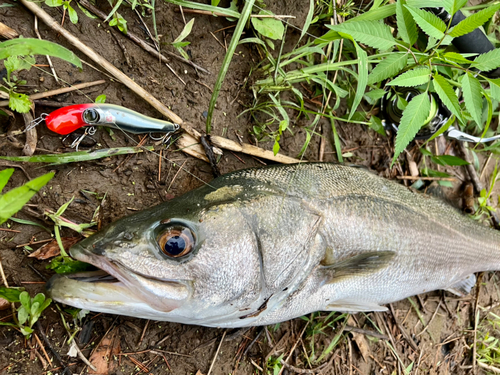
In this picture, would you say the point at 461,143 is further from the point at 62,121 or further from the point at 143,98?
the point at 62,121

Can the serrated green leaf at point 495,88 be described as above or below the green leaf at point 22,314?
above

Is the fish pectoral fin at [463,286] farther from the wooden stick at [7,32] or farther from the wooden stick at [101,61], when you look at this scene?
the wooden stick at [7,32]

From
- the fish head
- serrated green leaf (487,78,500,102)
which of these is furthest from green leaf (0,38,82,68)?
serrated green leaf (487,78,500,102)

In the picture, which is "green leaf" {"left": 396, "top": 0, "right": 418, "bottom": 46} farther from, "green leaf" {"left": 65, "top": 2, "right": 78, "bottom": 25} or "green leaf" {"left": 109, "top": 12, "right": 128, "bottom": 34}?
"green leaf" {"left": 65, "top": 2, "right": 78, "bottom": 25}

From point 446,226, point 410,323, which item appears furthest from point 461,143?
point 410,323

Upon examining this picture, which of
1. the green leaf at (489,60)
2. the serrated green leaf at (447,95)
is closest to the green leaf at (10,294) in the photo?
the serrated green leaf at (447,95)

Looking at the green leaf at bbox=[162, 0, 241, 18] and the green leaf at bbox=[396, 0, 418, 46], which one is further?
the green leaf at bbox=[162, 0, 241, 18]

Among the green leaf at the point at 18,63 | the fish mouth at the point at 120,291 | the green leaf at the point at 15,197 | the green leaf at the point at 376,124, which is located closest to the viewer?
the green leaf at the point at 15,197

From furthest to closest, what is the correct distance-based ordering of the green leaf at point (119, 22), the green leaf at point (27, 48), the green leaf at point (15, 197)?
the green leaf at point (119, 22) → the green leaf at point (27, 48) → the green leaf at point (15, 197)

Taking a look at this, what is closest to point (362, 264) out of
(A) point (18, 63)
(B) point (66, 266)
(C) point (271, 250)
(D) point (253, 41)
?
(C) point (271, 250)
